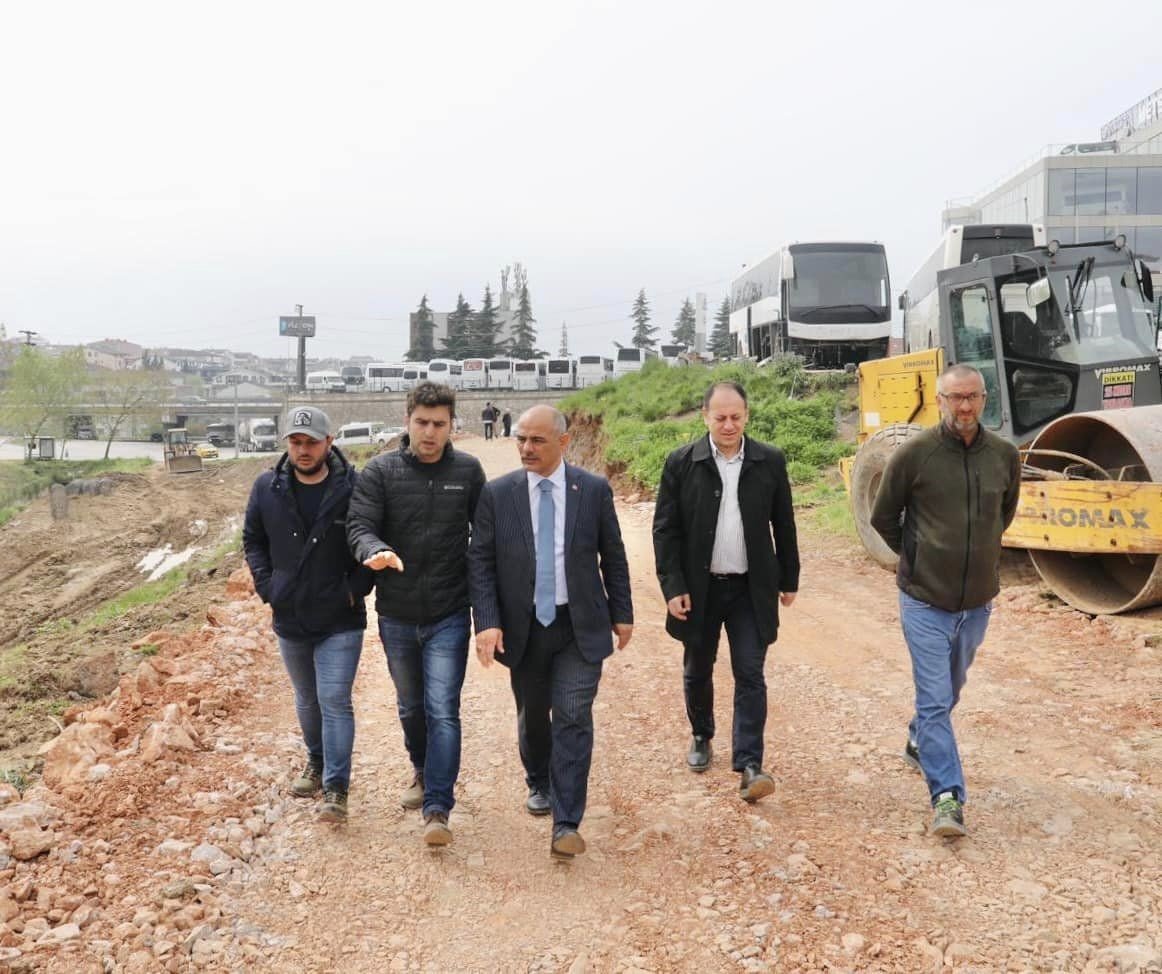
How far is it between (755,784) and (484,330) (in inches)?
3457

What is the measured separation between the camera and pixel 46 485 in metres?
46.5

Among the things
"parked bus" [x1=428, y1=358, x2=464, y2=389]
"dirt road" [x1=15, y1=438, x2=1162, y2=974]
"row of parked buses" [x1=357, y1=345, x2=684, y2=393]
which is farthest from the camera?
"parked bus" [x1=428, y1=358, x2=464, y2=389]

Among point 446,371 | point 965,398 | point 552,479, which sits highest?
point 446,371

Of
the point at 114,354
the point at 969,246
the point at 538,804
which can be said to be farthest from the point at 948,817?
the point at 114,354

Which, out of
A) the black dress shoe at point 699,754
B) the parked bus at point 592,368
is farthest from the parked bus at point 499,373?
the black dress shoe at point 699,754

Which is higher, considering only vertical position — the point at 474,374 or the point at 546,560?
the point at 474,374

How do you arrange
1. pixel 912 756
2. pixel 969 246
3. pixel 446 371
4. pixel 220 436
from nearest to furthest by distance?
1. pixel 912 756
2. pixel 969 246
3. pixel 446 371
4. pixel 220 436

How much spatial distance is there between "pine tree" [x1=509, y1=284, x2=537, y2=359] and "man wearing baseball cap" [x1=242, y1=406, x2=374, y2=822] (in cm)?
9015

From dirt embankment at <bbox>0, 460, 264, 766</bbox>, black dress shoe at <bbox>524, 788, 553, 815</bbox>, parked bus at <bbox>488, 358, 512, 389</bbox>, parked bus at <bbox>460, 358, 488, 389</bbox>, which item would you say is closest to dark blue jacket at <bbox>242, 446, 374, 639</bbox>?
black dress shoe at <bbox>524, 788, 553, 815</bbox>

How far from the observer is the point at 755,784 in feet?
15.5

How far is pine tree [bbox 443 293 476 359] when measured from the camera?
9038 cm

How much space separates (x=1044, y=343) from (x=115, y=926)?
921cm

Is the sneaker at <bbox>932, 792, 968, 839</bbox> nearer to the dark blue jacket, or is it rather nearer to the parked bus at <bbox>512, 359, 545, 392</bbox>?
the dark blue jacket

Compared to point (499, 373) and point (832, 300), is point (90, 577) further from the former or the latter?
point (499, 373)
